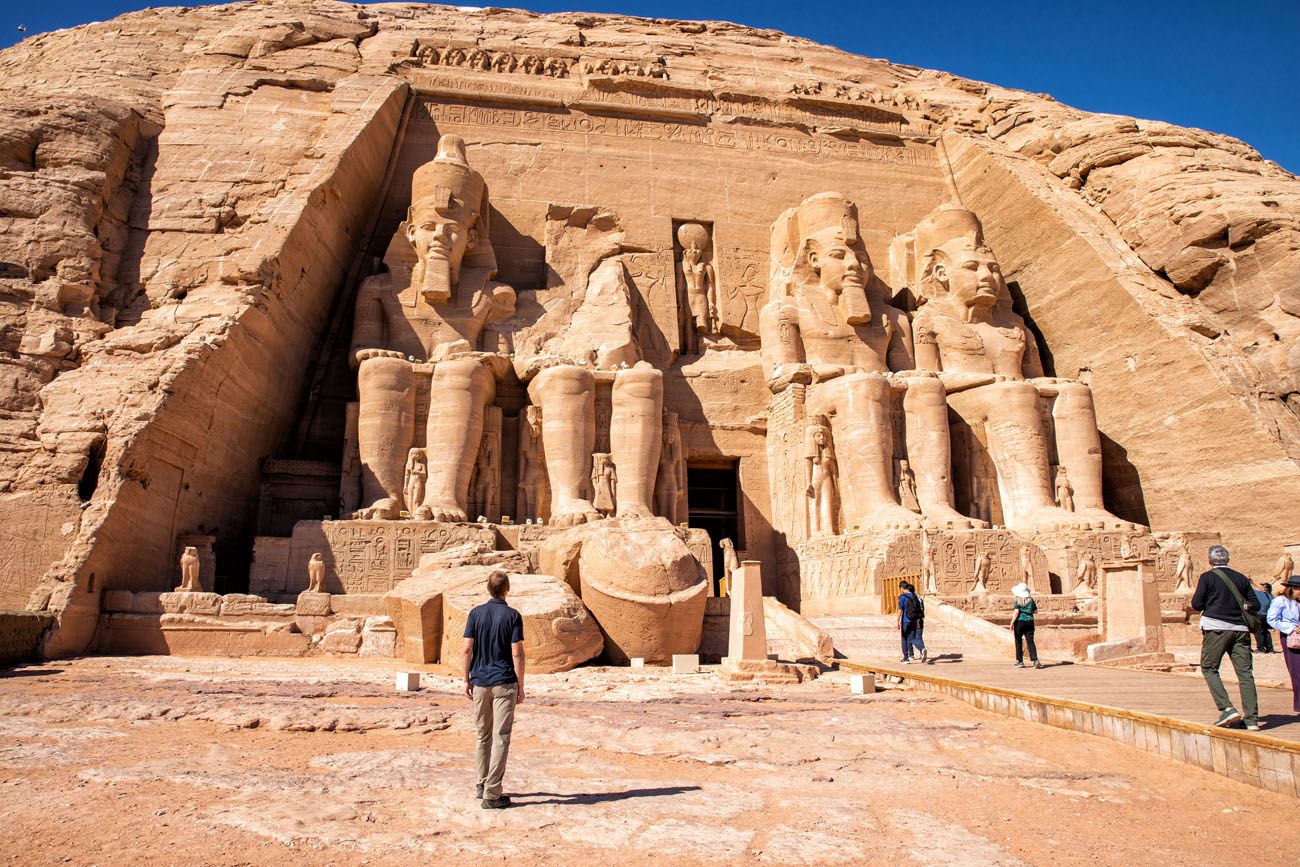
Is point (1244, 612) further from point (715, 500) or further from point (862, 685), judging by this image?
point (715, 500)

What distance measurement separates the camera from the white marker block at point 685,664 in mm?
6727

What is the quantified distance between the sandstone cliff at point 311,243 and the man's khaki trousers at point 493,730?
550 cm

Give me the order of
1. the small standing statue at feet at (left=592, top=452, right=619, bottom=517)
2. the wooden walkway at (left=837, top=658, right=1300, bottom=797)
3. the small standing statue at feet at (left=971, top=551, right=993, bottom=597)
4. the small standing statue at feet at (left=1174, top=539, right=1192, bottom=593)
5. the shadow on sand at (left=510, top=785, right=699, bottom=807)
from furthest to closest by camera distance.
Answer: the small standing statue at feet at (left=592, top=452, right=619, bottom=517) → the small standing statue at feet at (left=1174, top=539, right=1192, bottom=593) → the small standing statue at feet at (left=971, top=551, right=993, bottom=597) → the wooden walkway at (left=837, top=658, right=1300, bottom=797) → the shadow on sand at (left=510, top=785, right=699, bottom=807)

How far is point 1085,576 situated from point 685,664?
5.22m

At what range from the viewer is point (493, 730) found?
10.6 feet

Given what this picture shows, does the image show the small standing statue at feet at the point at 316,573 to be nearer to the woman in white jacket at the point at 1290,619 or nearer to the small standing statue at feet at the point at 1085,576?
the woman in white jacket at the point at 1290,619

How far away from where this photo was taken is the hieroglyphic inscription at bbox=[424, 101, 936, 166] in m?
14.6

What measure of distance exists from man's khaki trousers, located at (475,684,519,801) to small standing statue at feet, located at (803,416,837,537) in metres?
8.09

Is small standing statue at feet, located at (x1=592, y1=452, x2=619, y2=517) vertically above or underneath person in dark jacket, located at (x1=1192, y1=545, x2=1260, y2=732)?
above

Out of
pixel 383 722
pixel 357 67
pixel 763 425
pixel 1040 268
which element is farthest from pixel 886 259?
pixel 383 722

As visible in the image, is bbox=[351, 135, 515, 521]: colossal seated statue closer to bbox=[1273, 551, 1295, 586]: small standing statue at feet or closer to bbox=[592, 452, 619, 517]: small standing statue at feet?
bbox=[592, 452, 619, 517]: small standing statue at feet

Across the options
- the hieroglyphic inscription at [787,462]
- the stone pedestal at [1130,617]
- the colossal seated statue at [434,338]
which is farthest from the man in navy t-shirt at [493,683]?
the hieroglyphic inscription at [787,462]

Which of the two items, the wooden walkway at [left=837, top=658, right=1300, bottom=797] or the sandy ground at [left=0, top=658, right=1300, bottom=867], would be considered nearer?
the sandy ground at [left=0, top=658, right=1300, bottom=867]

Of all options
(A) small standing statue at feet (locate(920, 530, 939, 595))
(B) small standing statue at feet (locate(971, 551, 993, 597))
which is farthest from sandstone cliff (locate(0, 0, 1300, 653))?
(A) small standing statue at feet (locate(920, 530, 939, 595))
